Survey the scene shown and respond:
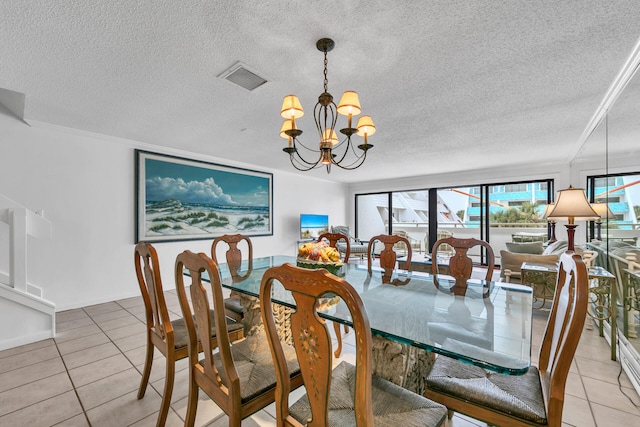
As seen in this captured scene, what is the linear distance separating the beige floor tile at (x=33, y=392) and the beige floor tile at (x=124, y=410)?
0.43 metres

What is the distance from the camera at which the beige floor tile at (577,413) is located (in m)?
1.59

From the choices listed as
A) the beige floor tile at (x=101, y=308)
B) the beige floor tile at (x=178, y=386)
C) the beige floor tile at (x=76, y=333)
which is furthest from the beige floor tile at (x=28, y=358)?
→ the beige floor tile at (x=178, y=386)

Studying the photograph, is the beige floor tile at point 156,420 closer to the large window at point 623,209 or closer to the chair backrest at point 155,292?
the chair backrest at point 155,292

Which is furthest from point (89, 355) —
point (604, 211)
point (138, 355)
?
point (604, 211)

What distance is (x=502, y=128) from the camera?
11.2 ft

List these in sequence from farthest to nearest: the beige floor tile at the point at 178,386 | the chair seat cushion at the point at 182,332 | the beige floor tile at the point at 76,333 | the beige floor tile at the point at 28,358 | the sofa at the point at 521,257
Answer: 1. the sofa at the point at 521,257
2. the beige floor tile at the point at 76,333
3. the beige floor tile at the point at 28,358
4. the beige floor tile at the point at 178,386
5. the chair seat cushion at the point at 182,332

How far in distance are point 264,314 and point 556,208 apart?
117 inches

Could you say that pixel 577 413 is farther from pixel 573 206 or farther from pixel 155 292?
pixel 155 292

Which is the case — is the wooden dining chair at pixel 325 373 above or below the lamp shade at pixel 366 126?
below

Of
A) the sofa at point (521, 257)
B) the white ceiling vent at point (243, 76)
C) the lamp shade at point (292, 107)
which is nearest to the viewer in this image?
the lamp shade at point (292, 107)

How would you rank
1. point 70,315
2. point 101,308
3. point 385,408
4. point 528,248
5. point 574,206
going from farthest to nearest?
point 528,248 → point 101,308 → point 70,315 → point 574,206 → point 385,408

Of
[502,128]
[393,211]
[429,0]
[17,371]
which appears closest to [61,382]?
[17,371]

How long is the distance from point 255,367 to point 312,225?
548 centimetres

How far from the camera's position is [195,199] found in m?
4.55
